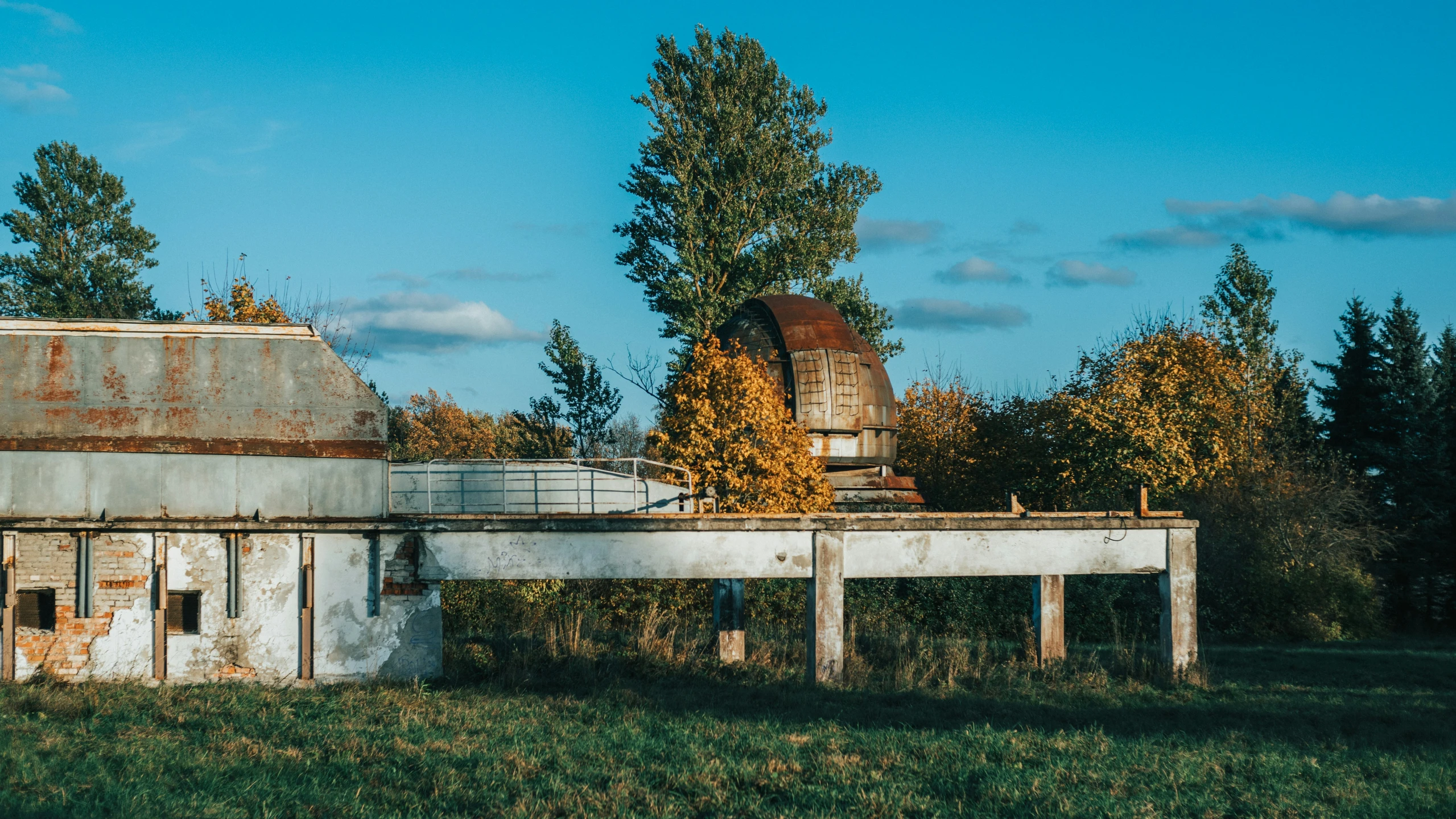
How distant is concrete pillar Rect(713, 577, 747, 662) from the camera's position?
2052 cm

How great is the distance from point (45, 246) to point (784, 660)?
32039 mm

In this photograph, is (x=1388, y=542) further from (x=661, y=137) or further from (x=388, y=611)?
(x=388, y=611)

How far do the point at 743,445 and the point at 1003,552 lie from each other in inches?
319

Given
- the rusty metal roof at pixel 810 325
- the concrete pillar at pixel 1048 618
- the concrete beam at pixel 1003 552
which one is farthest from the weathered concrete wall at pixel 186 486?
the rusty metal roof at pixel 810 325

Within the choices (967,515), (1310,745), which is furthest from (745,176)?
(1310,745)

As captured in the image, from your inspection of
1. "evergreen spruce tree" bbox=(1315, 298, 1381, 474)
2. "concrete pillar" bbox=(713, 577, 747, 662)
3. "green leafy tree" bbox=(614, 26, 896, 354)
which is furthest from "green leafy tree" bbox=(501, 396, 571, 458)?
"evergreen spruce tree" bbox=(1315, 298, 1381, 474)

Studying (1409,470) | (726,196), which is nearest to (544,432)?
(726,196)

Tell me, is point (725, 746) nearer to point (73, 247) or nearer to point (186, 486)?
point (186, 486)

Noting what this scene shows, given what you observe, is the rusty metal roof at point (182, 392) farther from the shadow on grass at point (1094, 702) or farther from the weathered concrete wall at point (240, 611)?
the shadow on grass at point (1094, 702)

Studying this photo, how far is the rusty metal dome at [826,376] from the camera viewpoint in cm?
2844

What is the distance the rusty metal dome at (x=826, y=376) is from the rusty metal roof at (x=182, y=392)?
13.8 m

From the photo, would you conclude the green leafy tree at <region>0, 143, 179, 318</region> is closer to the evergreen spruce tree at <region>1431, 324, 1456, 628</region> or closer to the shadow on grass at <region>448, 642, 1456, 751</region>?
the shadow on grass at <region>448, 642, 1456, 751</region>

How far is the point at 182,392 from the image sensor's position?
1633cm

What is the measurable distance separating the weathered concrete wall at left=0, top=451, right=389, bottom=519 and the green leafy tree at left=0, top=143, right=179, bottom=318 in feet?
73.9
